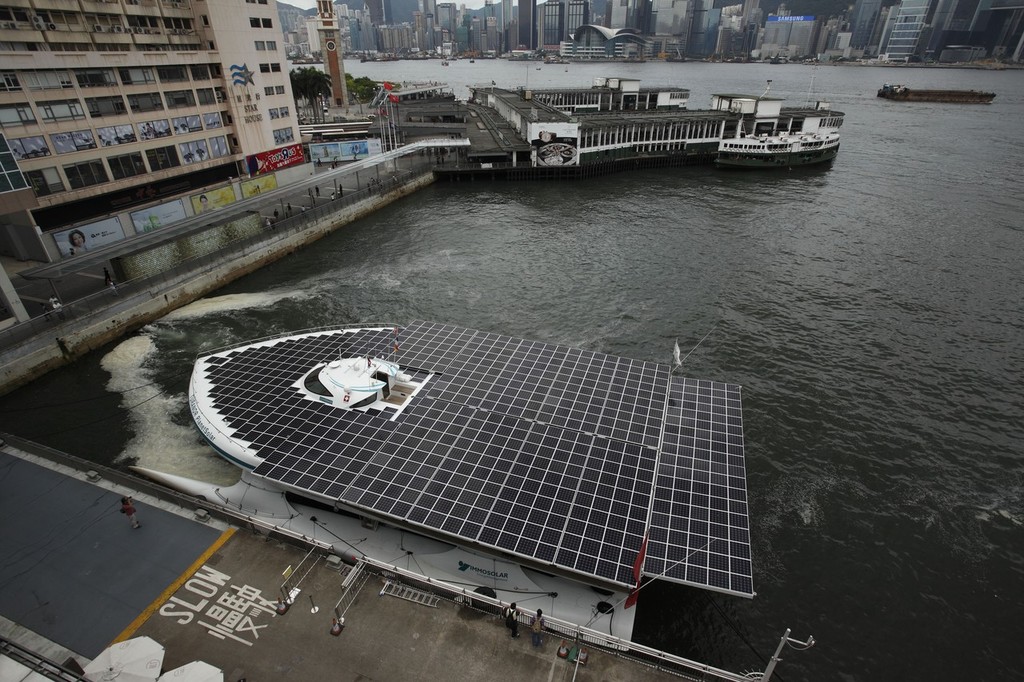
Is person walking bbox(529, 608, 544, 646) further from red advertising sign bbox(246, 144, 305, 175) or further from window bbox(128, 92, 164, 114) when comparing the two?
red advertising sign bbox(246, 144, 305, 175)

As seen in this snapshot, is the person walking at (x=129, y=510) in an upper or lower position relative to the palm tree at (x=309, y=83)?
lower

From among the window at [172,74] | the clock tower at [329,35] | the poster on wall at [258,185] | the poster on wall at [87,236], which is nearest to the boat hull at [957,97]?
the clock tower at [329,35]

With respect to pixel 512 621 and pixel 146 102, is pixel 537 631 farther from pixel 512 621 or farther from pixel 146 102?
pixel 146 102

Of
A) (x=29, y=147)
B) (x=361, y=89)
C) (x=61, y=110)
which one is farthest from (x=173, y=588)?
(x=361, y=89)

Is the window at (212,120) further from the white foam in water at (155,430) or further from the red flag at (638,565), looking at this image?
the red flag at (638,565)

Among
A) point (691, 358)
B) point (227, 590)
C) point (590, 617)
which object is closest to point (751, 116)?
point (691, 358)

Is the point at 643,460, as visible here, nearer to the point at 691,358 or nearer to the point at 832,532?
the point at 832,532
